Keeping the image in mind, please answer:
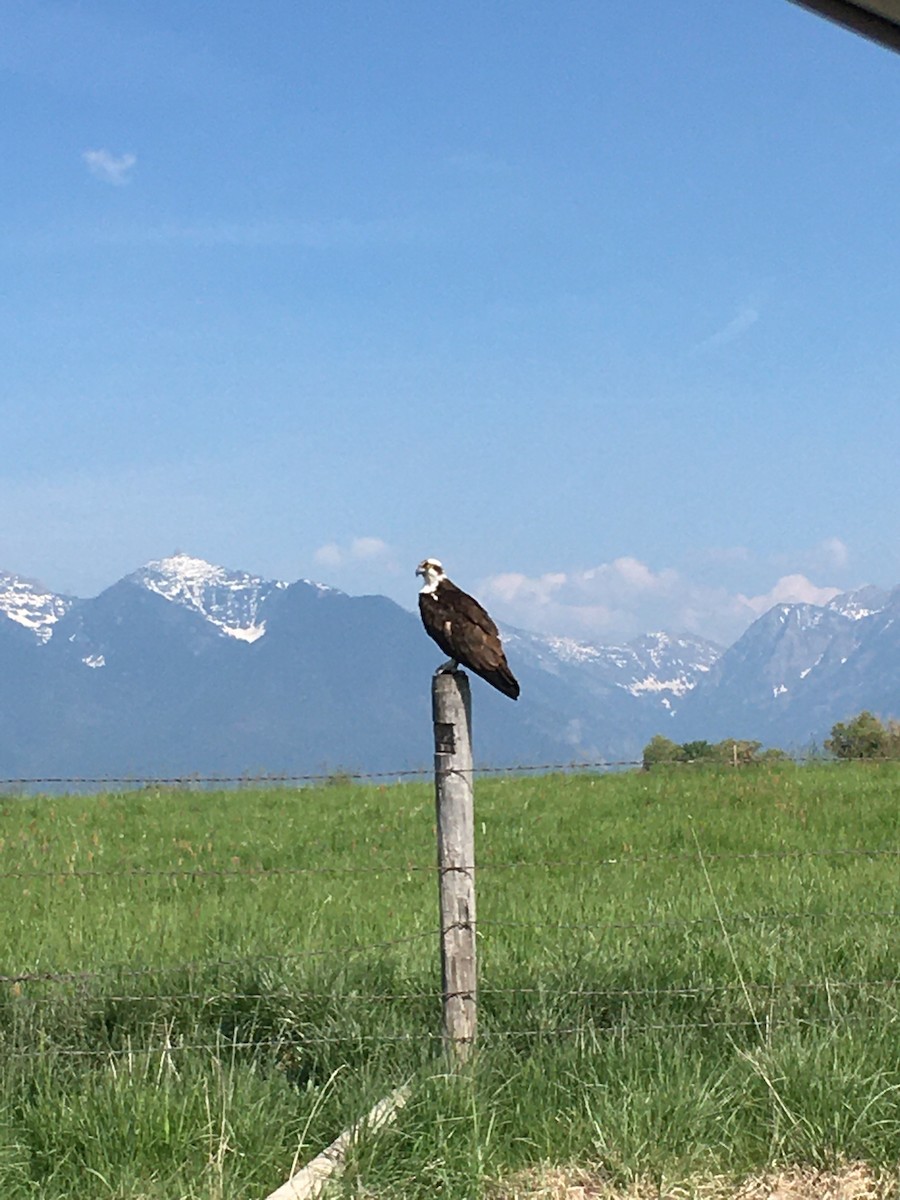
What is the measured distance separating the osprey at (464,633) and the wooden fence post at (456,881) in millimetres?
455

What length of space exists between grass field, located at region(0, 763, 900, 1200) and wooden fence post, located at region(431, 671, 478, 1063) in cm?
18

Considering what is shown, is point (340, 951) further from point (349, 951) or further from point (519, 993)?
point (519, 993)

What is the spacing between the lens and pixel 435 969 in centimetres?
789

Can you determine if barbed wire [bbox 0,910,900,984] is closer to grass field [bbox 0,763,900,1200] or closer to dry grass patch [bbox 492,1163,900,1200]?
grass field [bbox 0,763,900,1200]

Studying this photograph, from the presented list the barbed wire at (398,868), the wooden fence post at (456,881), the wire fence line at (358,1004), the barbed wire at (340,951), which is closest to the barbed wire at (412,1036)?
the wire fence line at (358,1004)

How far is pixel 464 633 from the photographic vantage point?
22.7ft

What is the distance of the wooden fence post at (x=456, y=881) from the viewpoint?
6.19 meters

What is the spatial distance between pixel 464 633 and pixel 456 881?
130 centimetres

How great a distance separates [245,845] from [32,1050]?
8.08 metres

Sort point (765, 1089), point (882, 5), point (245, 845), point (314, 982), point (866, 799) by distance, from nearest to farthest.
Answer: point (882, 5), point (765, 1089), point (314, 982), point (245, 845), point (866, 799)

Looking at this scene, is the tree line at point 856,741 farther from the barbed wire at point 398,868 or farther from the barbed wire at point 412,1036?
the barbed wire at point 412,1036

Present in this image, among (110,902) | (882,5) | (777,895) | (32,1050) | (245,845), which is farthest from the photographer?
(245,845)

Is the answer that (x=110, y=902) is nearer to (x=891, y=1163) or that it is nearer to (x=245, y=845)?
(x=245, y=845)

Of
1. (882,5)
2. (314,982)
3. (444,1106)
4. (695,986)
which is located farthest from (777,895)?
(882,5)
